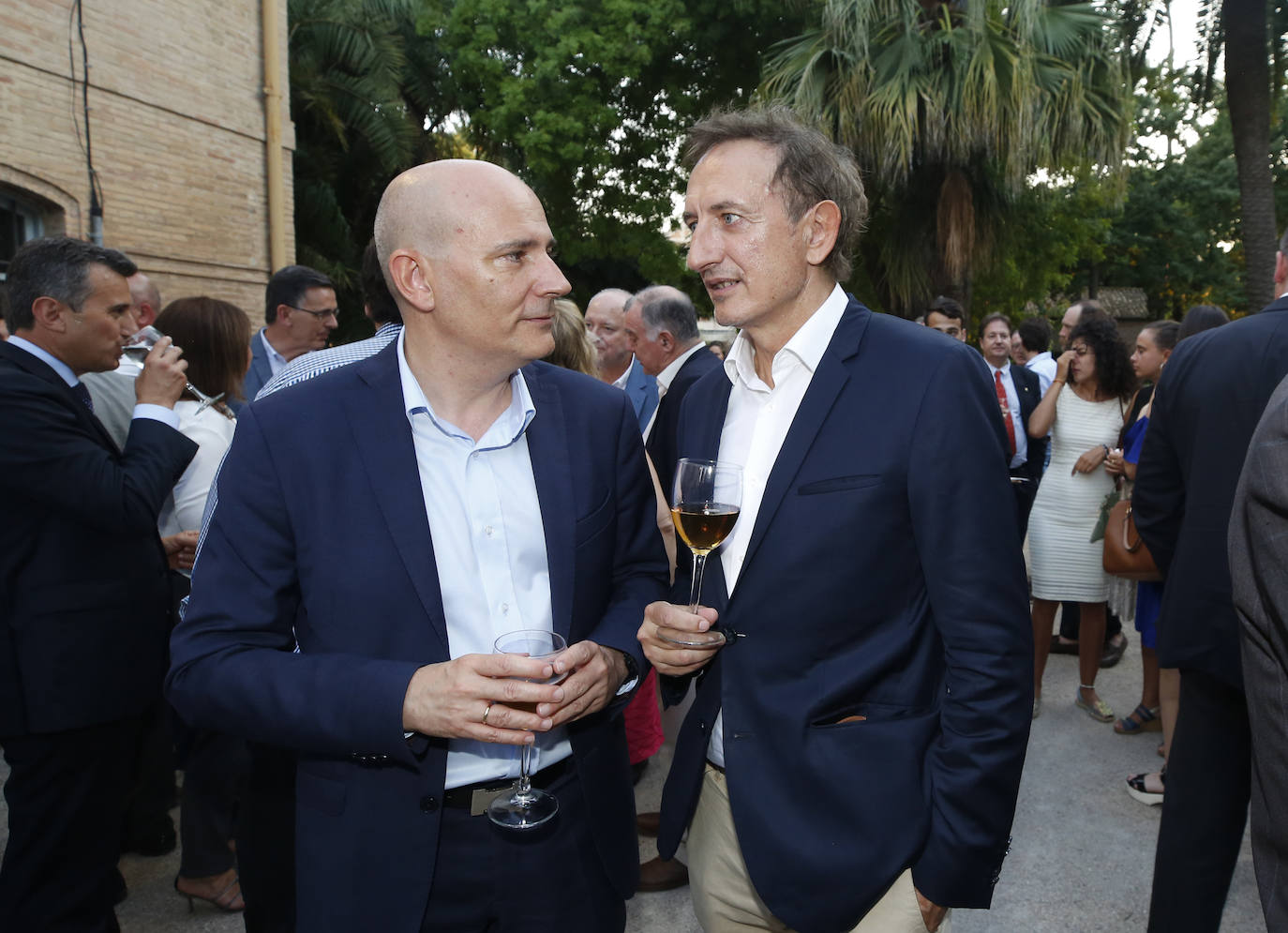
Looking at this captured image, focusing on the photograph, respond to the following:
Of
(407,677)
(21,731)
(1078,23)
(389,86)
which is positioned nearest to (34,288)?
(21,731)

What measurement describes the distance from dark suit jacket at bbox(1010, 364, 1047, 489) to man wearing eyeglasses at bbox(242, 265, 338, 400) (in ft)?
15.9

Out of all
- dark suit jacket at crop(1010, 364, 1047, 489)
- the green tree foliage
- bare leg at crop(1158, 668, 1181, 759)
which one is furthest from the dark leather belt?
the green tree foliage

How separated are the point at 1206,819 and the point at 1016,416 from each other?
14.4 feet

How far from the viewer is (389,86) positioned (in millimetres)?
20625

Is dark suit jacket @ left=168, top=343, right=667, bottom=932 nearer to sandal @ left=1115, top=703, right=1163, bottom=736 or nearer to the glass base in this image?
the glass base

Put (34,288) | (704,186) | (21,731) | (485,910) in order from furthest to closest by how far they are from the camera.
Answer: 1. (34,288)
2. (21,731)
3. (704,186)
4. (485,910)

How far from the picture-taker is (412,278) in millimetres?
2072

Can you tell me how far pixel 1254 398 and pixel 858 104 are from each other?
1114 cm

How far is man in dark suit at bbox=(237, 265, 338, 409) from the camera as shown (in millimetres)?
4438

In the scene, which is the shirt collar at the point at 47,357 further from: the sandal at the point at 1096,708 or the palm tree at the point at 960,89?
the palm tree at the point at 960,89

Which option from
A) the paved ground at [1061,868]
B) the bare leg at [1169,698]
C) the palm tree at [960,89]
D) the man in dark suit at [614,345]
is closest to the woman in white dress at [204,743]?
the paved ground at [1061,868]

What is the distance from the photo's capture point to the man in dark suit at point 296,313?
444 centimetres

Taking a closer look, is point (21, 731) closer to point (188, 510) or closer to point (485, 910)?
point (188, 510)

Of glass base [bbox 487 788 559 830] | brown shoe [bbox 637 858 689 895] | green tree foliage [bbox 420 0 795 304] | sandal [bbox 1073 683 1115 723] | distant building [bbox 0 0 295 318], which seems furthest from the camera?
green tree foliage [bbox 420 0 795 304]
